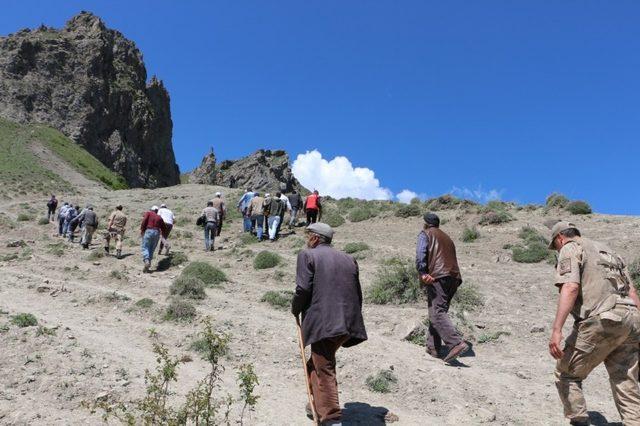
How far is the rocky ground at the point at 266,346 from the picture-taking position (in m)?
5.82

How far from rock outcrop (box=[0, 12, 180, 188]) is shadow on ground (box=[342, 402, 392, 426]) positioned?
88.4 meters

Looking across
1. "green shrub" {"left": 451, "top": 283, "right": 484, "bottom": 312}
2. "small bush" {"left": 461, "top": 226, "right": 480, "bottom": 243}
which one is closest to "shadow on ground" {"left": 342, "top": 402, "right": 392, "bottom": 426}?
"green shrub" {"left": 451, "top": 283, "right": 484, "bottom": 312}

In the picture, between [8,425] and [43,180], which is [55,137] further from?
[8,425]

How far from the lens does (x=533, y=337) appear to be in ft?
28.7

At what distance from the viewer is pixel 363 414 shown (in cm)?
570

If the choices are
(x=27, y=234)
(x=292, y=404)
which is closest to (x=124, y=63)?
(x=27, y=234)

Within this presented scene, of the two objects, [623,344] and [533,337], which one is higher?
[623,344]

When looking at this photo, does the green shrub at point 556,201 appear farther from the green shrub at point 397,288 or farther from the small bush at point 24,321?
the small bush at point 24,321

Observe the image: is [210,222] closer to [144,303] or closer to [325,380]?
[144,303]

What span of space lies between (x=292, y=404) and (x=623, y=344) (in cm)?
350

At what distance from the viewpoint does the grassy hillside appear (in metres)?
45.7

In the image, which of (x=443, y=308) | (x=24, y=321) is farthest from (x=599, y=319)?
(x=24, y=321)

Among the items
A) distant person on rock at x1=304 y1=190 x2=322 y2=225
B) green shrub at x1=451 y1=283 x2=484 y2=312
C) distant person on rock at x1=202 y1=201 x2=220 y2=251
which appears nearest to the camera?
green shrub at x1=451 y1=283 x2=484 y2=312

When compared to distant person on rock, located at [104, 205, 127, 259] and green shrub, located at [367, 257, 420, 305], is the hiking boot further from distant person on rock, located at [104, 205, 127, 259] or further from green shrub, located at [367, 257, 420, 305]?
distant person on rock, located at [104, 205, 127, 259]
